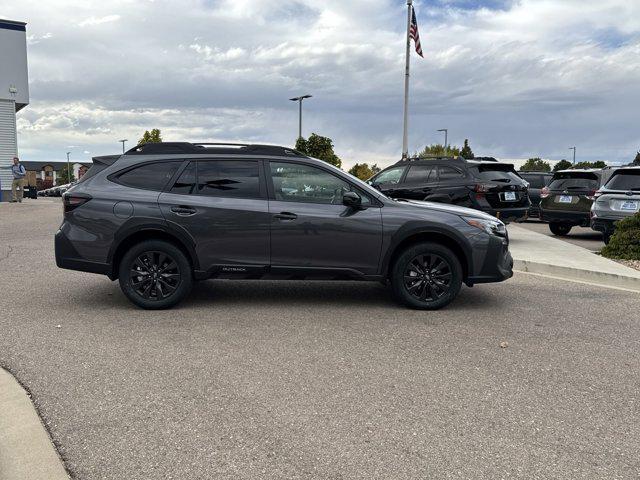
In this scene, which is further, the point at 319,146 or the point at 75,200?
the point at 319,146

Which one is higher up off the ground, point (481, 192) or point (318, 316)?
point (481, 192)

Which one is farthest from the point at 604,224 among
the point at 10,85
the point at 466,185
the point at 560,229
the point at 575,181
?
the point at 10,85

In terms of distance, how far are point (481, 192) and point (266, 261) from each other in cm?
650

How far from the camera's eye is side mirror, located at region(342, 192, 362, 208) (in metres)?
6.36

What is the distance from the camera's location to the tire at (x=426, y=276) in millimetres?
6496

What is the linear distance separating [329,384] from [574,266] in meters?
6.25

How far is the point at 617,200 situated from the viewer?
11.4 meters

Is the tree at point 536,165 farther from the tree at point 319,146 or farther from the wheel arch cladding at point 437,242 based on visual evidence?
the wheel arch cladding at point 437,242

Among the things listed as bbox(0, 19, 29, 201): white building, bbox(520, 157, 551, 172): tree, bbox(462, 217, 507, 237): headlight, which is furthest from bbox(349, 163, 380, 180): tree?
bbox(462, 217, 507, 237): headlight

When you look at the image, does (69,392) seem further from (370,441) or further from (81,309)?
(81,309)

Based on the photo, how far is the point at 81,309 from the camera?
6.43m

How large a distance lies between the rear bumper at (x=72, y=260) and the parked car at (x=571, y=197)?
11528 millimetres

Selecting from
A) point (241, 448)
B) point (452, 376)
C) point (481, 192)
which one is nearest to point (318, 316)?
point (452, 376)

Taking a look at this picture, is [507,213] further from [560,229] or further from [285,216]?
[285,216]
